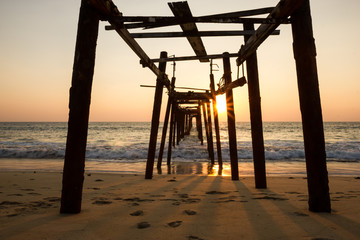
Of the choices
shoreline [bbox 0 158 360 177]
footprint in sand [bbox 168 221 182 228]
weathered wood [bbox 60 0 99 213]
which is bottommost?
footprint in sand [bbox 168 221 182 228]

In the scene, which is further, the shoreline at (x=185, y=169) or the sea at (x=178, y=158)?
the sea at (x=178, y=158)

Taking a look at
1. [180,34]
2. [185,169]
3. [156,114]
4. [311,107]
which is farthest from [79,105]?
[185,169]

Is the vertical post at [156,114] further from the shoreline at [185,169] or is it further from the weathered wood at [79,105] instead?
the weathered wood at [79,105]

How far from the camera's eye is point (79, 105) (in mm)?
2750

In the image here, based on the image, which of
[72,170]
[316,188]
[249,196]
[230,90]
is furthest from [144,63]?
[316,188]

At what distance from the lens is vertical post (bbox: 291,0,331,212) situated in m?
2.79

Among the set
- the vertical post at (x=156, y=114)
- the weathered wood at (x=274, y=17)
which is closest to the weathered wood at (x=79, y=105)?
the weathered wood at (x=274, y=17)

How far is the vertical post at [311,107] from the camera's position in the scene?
2787 mm

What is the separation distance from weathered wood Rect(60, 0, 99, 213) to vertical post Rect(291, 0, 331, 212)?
248cm

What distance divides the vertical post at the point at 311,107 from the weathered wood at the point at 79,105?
8.15 ft

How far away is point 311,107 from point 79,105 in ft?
8.91

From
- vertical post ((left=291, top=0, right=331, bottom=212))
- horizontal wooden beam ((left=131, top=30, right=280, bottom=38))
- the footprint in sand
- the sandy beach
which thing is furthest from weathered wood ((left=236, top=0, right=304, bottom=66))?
the footprint in sand

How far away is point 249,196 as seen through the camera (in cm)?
408

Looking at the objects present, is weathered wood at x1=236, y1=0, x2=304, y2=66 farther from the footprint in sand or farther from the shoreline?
Result: the shoreline
